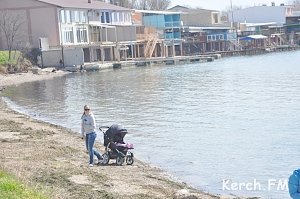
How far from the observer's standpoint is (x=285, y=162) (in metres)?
18.4

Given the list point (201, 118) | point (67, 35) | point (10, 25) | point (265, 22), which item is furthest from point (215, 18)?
point (201, 118)

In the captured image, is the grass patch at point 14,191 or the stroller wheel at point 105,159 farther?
the stroller wheel at point 105,159

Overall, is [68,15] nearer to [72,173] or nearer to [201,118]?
[201,118]

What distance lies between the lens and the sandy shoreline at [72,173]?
41.6 feet

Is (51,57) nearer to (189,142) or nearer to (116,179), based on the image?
(189,142)

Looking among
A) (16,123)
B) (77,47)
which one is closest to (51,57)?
(77,47)

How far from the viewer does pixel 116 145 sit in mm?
16328

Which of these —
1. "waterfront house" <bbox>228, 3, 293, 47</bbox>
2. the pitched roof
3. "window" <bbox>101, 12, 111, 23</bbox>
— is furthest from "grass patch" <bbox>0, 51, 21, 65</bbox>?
"waterfront house" <bbox>228, 3, 293, 47</bbox>

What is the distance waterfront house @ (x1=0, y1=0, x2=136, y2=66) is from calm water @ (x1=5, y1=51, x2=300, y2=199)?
16384mm

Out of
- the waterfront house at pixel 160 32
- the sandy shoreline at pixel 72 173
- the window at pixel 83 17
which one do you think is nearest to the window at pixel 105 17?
the waterfront house at pixel 160 32

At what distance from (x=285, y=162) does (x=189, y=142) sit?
5.23 metres

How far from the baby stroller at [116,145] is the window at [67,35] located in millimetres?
62856

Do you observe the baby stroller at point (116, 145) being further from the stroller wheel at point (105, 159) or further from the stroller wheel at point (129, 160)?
the stroller wheel at point (129, 160)

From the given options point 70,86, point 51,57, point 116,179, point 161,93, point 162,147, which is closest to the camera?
point 116,179
